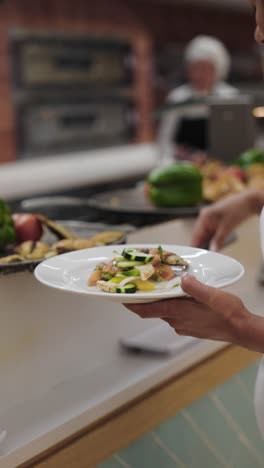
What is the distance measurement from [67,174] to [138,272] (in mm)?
1037

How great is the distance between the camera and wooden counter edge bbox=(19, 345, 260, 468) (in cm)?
99

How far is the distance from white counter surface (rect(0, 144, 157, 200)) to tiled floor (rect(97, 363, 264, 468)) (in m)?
0.71

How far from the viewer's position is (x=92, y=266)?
2.95ft

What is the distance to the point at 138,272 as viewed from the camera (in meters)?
0.81

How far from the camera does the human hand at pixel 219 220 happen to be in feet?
4.11

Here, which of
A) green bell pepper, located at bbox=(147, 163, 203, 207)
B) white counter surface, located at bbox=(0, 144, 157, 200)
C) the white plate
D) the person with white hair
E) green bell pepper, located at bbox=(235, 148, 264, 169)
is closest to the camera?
the white plate

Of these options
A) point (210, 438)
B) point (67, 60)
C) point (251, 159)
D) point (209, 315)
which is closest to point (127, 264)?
point (209, 315)

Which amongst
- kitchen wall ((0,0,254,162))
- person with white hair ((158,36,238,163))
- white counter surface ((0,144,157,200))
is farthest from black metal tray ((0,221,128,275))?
kitchen wall ((0,0,254,162))

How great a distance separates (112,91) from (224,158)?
2317mm

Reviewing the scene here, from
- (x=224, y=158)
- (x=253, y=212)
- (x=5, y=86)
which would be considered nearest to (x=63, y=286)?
(x=253, y=212)

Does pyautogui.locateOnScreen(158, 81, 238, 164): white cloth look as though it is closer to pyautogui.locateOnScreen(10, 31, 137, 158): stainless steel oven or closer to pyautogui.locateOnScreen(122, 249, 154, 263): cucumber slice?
pyautogui.locateOnScreen(10, 31, 137, 158): stainless steel oven

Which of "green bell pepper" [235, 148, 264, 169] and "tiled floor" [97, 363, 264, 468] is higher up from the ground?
"green bell pepper" [235, 148, 264, 169]

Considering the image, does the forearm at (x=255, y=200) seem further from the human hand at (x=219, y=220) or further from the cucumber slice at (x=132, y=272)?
the cucumber slice at (x=132, y=272)

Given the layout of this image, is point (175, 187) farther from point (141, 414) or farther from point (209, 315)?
point (209, 315)
